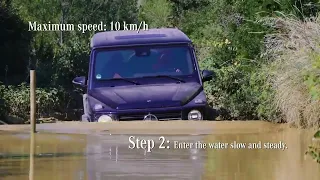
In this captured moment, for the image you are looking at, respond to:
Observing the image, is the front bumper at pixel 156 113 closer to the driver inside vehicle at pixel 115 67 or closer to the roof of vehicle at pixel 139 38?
the driver inside vehicle at pixel 115 67

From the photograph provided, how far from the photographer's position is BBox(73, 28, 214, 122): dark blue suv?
37.4 feet

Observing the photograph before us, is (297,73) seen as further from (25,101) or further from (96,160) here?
(25,101)

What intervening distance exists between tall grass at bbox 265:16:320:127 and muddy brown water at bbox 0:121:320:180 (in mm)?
369

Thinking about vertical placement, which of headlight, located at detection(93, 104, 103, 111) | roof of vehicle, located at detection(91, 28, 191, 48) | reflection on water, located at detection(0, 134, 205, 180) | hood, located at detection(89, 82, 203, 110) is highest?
roof of vehicle, located at detection(91, 28, 191, 48)

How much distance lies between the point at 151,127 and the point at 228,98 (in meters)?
6.14

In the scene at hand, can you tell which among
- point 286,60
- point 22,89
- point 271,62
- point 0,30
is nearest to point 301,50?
point 286,60

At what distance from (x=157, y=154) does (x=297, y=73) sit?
154 inches

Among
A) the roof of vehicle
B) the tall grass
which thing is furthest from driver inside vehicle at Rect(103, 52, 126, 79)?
the tall grass

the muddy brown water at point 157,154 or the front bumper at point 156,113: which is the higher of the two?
the front bumper at point 156,113

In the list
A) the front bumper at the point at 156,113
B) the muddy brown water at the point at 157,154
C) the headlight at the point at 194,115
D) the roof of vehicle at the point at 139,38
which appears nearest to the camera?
the muddy brown water at the point at 157,154

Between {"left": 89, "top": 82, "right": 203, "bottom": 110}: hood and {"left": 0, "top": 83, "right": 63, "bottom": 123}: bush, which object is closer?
{"left": 89, "top": 82, "right": 203, "bottom": 110}: hood

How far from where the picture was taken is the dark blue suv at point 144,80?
37.4 feet

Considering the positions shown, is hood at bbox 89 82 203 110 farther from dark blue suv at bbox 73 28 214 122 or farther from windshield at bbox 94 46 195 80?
windshield at bbox 94 46 195 80

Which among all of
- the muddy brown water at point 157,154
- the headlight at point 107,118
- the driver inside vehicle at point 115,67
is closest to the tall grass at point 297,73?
the muddy brown water at point 157,154
